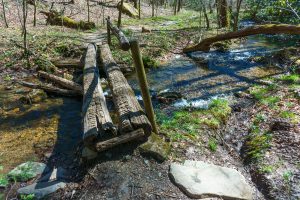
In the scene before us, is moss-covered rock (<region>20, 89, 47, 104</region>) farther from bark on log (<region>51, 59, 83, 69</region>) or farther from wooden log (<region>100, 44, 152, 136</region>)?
bark on log (<region>51, 59, 83, 69</region>)

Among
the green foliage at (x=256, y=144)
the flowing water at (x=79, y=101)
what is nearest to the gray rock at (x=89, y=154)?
the flowing water at (x=79, y=101)

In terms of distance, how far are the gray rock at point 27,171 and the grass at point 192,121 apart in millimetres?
2612

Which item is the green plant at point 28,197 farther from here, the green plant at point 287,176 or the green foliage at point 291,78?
the green foliage at point 291,78

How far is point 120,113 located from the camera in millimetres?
6070

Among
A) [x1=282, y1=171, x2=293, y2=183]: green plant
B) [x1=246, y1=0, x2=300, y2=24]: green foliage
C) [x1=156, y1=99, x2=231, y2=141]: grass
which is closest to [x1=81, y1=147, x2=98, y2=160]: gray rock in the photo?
[x1=156, y1=99, x2=231, y2=141]: grass

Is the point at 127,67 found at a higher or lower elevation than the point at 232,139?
higher

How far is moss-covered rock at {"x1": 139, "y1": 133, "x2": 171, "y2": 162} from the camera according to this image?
216 inches

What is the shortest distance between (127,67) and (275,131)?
21.1 ft

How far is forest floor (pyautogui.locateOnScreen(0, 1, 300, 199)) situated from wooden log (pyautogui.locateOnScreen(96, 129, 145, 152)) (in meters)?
0.19

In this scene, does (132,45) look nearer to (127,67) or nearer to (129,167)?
(129,167)

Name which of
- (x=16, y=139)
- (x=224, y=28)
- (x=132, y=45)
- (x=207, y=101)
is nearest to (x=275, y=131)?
(x=207, y=101)

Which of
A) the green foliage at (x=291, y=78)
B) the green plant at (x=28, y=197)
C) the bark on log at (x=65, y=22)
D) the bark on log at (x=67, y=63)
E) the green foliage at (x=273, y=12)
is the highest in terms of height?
the green foliage at (x=273, y=12)

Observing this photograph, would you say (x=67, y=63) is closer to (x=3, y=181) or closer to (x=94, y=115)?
(x=94, y=115)

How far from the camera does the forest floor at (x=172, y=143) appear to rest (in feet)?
16.5
